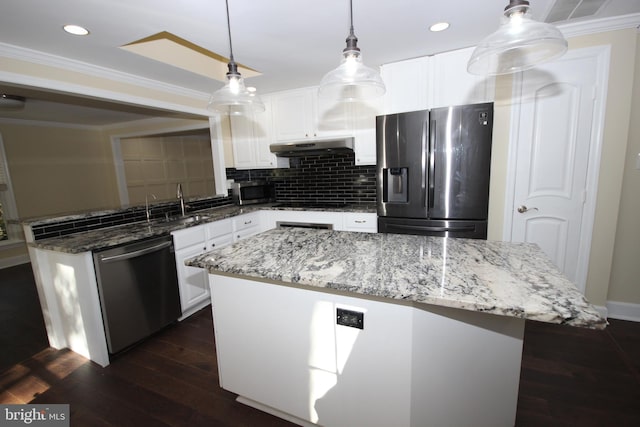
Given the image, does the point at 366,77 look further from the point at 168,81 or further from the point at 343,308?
the point at 168,81

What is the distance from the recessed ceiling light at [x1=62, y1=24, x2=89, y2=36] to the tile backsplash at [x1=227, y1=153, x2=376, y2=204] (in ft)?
6.98

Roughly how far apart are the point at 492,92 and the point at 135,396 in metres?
3.57


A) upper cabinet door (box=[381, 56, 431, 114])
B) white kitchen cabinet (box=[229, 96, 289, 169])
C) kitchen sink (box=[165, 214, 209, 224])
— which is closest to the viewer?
upper cabinet door (box=[381, 56, 431, 114])

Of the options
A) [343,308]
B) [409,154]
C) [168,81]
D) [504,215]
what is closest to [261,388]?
[343,308]

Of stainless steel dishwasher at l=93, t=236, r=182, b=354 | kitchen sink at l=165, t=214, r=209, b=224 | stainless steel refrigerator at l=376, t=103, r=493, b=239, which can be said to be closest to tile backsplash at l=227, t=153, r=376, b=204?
stainless steel refrigerator at l=376, t=103, r=493, b=239

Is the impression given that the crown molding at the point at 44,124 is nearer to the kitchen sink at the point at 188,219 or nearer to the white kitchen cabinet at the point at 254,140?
the white kitchen cabinet at the point at 254,140

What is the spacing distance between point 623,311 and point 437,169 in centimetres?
201

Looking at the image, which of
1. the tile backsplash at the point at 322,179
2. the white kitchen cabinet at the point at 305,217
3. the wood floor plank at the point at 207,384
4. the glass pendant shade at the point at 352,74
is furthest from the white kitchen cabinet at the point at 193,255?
the glass pendant shade at the point at 352,74

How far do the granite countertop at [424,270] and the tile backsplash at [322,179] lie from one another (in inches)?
72.5

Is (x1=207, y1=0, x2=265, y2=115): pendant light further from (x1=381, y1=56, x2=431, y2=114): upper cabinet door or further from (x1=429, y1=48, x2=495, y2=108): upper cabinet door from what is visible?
(x1=429, y1=48, x2=495, y2=108): upper cabinet door

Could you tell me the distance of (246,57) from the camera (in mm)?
2521

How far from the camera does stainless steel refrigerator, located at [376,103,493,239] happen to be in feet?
7.92

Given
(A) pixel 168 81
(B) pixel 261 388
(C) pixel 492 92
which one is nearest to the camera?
(B) pixel 261 388

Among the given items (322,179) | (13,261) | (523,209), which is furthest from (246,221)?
(13,261)
